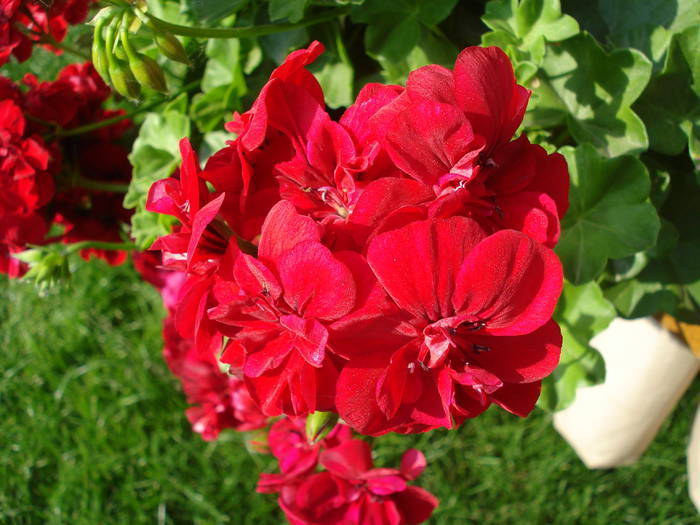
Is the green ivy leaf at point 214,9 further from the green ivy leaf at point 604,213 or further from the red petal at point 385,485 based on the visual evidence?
the red petal at point 385,485

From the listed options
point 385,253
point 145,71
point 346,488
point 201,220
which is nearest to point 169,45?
point 145,71

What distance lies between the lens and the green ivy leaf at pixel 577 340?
1153 mm

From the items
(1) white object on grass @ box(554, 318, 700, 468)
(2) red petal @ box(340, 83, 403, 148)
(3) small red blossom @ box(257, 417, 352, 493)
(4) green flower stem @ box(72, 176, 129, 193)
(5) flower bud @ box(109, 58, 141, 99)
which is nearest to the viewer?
(2) red petal @ box(340, 83, 403, 148)

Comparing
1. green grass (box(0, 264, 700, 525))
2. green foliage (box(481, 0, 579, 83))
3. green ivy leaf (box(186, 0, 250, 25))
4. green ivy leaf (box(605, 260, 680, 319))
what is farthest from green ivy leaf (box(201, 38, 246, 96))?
green grass (box(0, 264, 700, 525))

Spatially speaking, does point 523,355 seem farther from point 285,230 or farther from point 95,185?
point 95,185

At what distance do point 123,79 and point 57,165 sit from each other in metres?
0.43

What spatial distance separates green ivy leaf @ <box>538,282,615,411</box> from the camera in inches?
45.4

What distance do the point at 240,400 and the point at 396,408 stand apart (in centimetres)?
69

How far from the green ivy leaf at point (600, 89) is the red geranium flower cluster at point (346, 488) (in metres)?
0.55

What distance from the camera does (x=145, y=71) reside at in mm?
895

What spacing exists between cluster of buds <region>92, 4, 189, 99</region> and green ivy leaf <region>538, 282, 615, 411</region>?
684 millimetres

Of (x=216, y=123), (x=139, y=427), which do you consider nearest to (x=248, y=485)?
(x=139, y=427)

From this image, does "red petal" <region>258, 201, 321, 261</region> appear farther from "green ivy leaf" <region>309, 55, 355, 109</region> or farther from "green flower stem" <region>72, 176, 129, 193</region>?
"green flower stem" <region>72, 176, 129, 193</region>

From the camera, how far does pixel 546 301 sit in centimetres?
69
